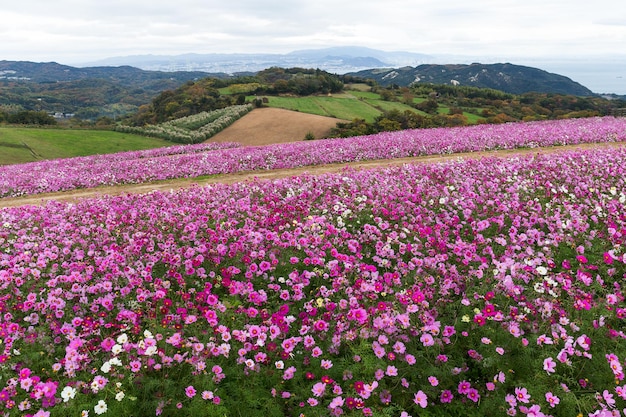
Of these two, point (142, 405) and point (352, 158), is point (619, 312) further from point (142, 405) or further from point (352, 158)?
point (352, 158)

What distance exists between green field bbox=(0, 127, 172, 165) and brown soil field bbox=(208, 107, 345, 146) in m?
9.14

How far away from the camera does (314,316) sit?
18.0 ft

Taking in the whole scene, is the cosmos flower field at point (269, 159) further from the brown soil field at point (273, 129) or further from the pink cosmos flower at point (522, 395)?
the brown soil field at point (273, 129)

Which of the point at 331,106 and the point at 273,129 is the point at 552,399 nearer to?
the point at 273,129

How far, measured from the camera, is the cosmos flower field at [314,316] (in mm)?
4242

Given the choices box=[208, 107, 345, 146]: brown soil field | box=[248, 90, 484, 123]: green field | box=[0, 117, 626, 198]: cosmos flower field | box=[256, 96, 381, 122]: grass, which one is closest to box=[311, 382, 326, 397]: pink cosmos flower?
box=[0, 117, 626, 198]: cosmos flower field

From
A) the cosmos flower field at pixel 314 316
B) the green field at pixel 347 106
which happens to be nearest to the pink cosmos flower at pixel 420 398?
the cosmos flower field at pixel 314 316

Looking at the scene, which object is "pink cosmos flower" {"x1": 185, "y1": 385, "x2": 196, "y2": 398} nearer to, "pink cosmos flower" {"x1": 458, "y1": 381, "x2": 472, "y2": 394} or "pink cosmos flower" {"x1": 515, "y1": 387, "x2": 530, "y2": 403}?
"pink cosmos flower" {"x1": 458, "y1": 381, "x2": 472, "y2": 394}

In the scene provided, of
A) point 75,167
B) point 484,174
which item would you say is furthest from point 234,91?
point 484,174

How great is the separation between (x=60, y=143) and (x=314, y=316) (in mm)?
42435

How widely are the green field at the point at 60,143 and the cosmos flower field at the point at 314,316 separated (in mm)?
31168

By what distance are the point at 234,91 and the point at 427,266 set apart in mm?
94105

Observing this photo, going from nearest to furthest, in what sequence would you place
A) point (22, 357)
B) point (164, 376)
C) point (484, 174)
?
point (164, 376) → point (22, 357) → point (484, 174)

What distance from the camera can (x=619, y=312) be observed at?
5055 millimetres
